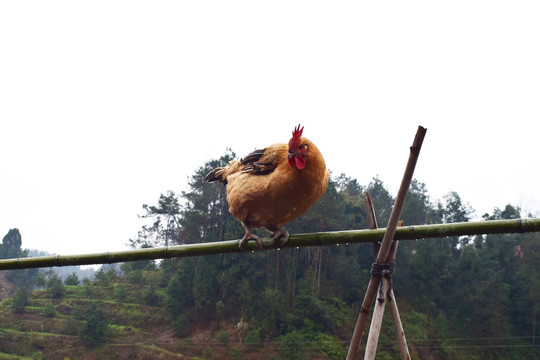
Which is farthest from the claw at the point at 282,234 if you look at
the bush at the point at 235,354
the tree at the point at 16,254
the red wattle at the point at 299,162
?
the tree at the point at 16,254

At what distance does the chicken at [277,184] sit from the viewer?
1.86 meters

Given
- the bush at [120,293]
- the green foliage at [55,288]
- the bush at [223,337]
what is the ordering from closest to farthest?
the bush at [223,337] → the bush at [120,293] → the green foliage at [55,288]

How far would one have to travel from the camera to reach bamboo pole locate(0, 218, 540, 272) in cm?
172

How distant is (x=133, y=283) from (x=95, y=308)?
9.09ft

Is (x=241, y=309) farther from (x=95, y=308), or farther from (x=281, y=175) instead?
(x=281, y=175)

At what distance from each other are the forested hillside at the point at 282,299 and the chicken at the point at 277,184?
1394cm

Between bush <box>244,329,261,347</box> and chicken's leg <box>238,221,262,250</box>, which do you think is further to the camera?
bush <box>244,329,261,347</box>

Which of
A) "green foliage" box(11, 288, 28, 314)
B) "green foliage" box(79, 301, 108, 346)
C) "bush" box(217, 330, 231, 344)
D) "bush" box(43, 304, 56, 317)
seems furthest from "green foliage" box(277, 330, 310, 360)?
"green foliage" box(11, 288, 28, 314)

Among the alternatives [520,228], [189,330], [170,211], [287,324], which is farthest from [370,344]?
[170,211]

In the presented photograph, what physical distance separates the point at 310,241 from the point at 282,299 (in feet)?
49.8

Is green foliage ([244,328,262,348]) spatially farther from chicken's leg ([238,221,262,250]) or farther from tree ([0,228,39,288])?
chicken's leg ([238,221,262,250])

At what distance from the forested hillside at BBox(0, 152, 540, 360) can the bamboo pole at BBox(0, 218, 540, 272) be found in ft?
45.2

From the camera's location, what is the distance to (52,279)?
1764cm

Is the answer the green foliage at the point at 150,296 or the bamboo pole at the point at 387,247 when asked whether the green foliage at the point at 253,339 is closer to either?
the green foliage at the point at 150,296
